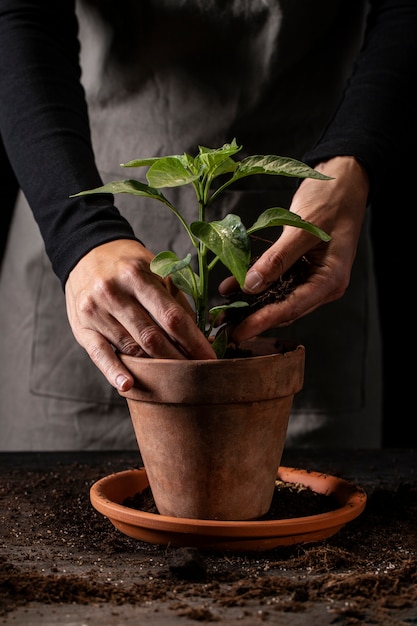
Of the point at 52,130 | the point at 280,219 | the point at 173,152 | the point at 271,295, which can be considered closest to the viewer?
the point at 280,219

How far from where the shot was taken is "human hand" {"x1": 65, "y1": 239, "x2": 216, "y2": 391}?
1005mm

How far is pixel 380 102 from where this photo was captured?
4.35 ft

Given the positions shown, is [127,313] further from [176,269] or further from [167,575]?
[167,575]

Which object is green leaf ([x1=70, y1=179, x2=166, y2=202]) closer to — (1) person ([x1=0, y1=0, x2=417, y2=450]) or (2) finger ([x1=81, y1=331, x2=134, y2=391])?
(1) person ([x1=0, y1=0, x2=417, y2=450])

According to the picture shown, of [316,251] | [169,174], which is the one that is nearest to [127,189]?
[169,174]

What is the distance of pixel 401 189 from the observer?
7.42 ft

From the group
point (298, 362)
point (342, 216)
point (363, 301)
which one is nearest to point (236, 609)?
point (298, 362)

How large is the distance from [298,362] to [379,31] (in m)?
0.74

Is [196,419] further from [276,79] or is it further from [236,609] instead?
[276,79]

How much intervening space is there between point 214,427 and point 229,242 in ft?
0.74

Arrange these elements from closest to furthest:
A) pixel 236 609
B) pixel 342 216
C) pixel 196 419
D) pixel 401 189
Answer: pixel 236 609
pixel 196 419
pixel 342 216
pixel 401 189

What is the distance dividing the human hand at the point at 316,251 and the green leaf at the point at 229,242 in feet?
0.40

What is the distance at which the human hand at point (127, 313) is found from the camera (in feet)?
3.30

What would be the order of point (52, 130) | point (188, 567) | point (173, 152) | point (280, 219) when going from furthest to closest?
point (173, 152) < point (52, 130) < point (280, 219) < point (188, 567)
